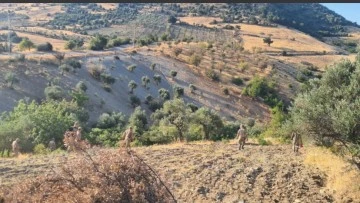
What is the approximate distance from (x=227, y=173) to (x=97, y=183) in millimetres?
9145

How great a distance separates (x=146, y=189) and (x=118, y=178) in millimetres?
455

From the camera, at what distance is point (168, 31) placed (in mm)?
105812

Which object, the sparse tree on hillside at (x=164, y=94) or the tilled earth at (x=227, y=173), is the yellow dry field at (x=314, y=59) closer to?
the sparse tree on hillside at (x=164, y=94)

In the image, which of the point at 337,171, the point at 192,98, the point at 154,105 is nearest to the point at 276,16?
the point at 192,98

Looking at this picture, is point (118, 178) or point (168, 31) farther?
point (168, 31)

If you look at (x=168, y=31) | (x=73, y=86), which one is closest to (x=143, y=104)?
(x=73, y=86)

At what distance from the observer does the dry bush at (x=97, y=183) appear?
6.59 m

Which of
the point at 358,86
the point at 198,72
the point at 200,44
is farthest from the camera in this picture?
the point at 200,44

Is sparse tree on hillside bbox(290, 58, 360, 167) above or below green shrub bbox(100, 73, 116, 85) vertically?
above

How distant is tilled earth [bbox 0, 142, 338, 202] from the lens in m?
13.3

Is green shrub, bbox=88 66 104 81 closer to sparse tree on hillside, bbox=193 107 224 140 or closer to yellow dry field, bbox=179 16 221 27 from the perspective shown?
sparse tree on hillside, bbox=193 107 224 140

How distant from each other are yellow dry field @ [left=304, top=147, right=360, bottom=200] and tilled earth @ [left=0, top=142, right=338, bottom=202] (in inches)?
11.3

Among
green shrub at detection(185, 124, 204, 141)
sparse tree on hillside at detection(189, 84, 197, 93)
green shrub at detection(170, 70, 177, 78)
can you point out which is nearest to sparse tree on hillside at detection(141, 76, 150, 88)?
green shrub at detection(170, 70, 177, 78)

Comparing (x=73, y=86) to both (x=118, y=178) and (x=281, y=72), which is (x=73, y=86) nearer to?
(x=281, y=72)
